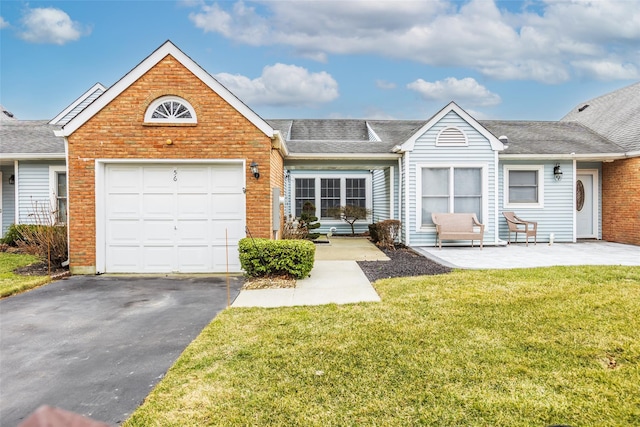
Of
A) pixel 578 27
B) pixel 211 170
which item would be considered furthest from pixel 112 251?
pixel 578 27

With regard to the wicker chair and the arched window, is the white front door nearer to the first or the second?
the wicker chair

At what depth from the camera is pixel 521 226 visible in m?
14.1

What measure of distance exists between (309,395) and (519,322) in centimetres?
333

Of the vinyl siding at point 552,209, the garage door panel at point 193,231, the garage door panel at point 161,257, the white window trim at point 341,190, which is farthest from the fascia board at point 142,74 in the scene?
the vinyl siding at point 552,209

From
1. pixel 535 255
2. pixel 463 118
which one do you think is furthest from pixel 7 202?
pixel 535 255

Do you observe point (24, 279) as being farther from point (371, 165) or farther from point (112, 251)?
point (371, 165)

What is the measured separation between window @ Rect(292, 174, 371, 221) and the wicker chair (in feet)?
22.1

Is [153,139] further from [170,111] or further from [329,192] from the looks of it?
[329,192]

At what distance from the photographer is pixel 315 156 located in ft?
44.1

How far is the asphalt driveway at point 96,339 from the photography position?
11.5ft

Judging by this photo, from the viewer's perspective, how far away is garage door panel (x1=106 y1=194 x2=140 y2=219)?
30.5 feet

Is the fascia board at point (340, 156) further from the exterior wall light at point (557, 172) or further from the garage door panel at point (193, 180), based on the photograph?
the exterior wall light at point (557, 172)

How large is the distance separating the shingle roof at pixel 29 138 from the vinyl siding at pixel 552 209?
16264mm

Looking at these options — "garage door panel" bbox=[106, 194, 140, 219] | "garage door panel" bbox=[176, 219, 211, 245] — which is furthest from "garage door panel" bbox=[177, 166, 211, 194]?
"garage door panel" bbox=[106, 194, 140, 219]
